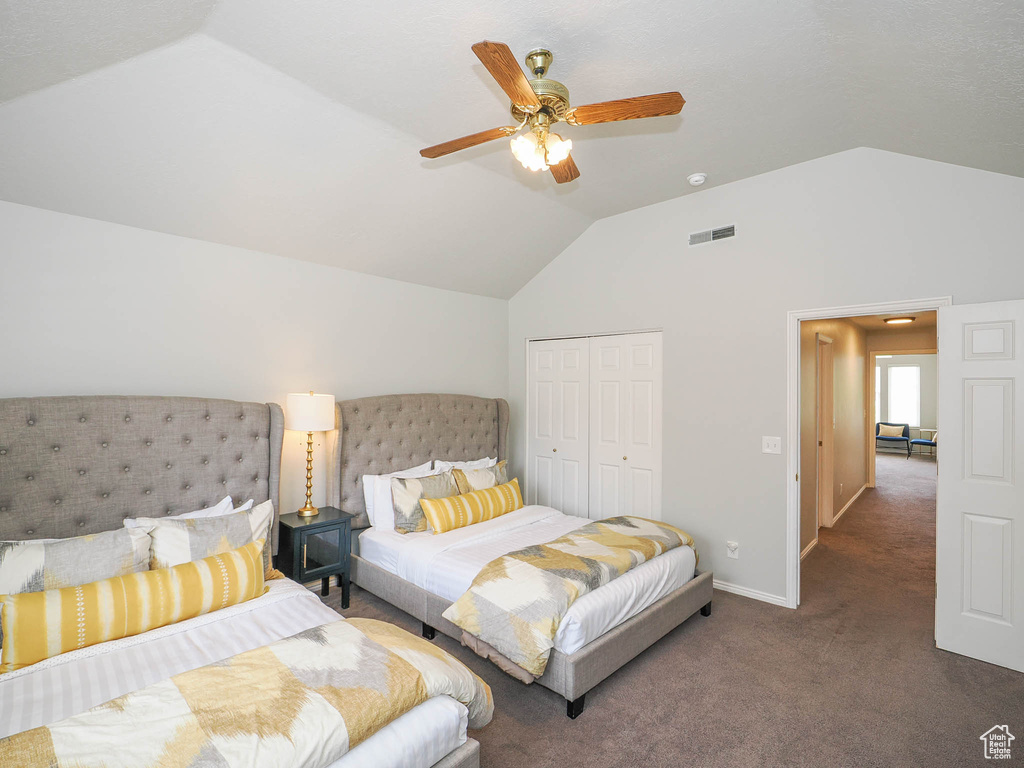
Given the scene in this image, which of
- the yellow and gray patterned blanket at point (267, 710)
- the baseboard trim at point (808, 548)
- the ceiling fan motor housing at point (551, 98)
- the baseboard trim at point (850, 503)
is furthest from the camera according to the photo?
the baseboard trim at point (850, 503)

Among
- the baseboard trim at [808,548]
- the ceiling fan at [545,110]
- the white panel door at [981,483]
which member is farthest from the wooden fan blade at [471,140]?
the baseboard trim at [808,548]

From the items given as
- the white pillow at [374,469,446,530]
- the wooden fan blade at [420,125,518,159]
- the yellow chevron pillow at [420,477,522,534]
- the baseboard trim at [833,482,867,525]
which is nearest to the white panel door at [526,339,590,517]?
the yellow chevron pillow at [420,477,522,534]

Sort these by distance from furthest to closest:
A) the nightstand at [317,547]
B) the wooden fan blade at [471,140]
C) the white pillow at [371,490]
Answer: the white pillow at [371,490]
the nightstand at [317,547]
the wooden fan blade at [471,140]

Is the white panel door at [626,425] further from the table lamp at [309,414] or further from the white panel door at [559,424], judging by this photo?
the table lamp at [309,414]

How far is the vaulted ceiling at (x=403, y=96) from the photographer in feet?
6.30

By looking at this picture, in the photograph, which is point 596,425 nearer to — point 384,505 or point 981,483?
point 384,505

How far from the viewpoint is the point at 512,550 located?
3152 millimetres

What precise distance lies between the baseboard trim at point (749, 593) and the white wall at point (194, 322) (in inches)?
115

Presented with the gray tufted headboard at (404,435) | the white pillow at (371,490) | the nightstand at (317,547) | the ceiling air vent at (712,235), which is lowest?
the nightstand at (317,547)

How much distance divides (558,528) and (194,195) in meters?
3.17

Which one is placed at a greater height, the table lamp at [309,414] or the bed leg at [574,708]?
the table lamp at [309,414]

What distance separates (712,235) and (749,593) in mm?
2717

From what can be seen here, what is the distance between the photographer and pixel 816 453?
4.79 metres

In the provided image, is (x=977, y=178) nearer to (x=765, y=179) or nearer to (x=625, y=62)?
(x=765, y=179)
